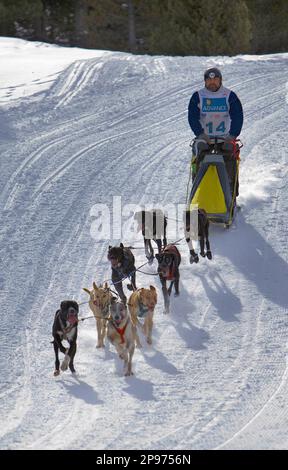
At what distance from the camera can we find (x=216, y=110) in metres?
12.3

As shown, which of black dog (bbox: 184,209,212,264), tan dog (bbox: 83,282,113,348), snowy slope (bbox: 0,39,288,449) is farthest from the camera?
black dog (bbox: 184,209,212,264)

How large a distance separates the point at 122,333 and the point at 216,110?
4.31 meters

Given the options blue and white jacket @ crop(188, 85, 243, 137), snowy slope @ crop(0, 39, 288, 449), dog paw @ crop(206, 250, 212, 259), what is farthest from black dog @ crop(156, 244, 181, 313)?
blue and white jacket @ crop(188, 85, 243, 137)

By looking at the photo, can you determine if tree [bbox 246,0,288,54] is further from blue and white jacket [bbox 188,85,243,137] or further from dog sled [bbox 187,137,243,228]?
dog sled [bbox 187,137,243,228]

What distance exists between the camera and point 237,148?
1229 cm

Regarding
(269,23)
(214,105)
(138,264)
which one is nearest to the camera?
(138,264)

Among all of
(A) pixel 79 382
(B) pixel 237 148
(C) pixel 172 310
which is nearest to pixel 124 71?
(B) pixel 237 148

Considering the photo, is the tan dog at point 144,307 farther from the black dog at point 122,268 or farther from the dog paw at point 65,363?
the dog paw at point 65,363

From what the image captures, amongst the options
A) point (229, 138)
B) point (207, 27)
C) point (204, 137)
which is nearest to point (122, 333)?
point (204, 137)

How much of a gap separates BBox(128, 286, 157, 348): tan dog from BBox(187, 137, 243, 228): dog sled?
2326mm

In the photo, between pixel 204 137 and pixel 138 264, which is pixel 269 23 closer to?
pixel 204 137

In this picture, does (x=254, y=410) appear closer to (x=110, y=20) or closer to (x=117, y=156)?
(x=117, y=156)

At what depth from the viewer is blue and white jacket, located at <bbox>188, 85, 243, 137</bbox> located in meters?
12.2

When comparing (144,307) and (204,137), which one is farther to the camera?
(204,137)
